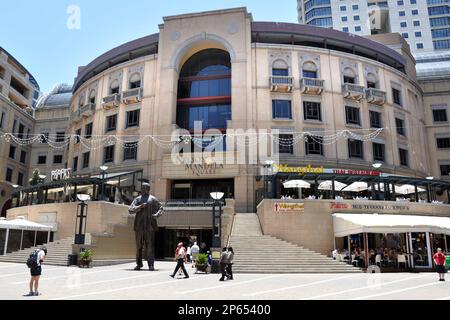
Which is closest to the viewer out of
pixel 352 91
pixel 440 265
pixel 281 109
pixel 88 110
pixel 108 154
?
pixel 440 265

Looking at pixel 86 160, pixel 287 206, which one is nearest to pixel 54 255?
pixel 287 206

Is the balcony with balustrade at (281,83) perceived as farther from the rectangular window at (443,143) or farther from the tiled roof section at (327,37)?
the rectangular window at (443,143)

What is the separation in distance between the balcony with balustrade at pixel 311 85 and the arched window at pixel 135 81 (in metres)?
17.0

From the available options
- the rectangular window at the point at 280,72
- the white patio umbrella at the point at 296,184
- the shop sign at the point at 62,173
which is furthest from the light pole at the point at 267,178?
the shop sign at the point at 62,173

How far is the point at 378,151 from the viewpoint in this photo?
1484 inches

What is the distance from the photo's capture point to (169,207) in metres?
29.9

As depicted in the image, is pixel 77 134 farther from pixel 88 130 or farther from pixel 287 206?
pixel 287 206

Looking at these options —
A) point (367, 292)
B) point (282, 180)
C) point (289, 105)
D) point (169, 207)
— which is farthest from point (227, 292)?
point (289, 105)

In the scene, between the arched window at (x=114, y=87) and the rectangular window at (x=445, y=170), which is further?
the rectangular window at (x=445, y=170)

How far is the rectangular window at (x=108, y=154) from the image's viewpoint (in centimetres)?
3903

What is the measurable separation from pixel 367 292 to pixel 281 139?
78.7 feet

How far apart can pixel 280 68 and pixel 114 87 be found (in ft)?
60.0

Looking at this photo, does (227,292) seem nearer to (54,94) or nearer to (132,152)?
(132,152)

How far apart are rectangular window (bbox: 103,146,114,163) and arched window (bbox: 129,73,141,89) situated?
6973 mm
